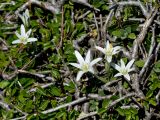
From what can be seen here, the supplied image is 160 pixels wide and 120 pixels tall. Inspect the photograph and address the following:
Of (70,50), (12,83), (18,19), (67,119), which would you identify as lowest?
(67,119)

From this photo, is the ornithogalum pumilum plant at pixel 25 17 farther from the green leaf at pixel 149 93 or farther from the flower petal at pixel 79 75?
the green leaf at pixel 149 93

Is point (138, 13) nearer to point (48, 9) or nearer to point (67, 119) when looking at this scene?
point (48, 9)

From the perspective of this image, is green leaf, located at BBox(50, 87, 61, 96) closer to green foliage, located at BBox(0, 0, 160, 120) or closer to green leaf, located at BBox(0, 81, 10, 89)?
green foliage, located at BBox(0, 0, 160, 120)

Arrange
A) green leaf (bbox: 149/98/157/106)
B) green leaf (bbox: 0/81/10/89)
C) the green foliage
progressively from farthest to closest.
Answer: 1. green leaf (bbox: 0/81/10/89)
2. the green foliage
3. green leaf (bbox: 149/98/157/106)

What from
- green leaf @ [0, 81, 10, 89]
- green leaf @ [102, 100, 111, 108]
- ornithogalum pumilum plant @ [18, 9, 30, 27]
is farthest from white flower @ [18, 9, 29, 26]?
green leaf @ [102, 100, 111, 108]

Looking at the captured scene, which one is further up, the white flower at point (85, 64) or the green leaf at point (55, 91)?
the white flower at point (85, 64)

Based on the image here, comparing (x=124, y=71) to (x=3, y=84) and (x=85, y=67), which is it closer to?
(x=85, y=67)

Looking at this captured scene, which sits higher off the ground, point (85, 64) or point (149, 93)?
point (85, 64)

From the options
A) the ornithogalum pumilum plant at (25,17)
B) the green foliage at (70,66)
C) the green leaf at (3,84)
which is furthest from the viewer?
the ornithogalum pumilum plant at (25,17)

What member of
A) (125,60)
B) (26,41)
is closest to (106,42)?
(125,60)

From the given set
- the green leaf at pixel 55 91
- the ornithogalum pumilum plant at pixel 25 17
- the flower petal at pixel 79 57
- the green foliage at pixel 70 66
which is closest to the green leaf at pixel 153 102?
the green foliage at pixel 70 66

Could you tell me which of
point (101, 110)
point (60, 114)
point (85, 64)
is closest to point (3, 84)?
point (60, 114)
